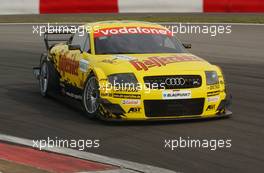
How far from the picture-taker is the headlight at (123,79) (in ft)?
29.0

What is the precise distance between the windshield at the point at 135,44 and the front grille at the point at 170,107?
3.91 ft

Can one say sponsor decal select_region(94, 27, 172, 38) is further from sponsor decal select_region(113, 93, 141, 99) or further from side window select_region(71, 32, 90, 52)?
sponsor decal select_region(113, 93, 141, 99)

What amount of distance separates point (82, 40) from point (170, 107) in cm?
224

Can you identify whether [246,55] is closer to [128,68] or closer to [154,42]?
[154,42]

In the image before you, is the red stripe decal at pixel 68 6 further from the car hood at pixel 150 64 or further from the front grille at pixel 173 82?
the front grille at pixel 173 82

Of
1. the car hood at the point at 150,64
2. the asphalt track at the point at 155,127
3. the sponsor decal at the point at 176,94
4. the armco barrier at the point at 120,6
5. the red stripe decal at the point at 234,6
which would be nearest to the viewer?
the asphalt track at the point at 155,127

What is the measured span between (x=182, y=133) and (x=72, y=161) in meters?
1.92

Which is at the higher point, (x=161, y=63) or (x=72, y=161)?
(x=161, y=63)

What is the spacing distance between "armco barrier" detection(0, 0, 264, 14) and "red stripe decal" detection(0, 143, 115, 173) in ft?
47.9

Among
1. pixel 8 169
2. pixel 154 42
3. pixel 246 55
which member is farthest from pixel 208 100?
pixel 246 55

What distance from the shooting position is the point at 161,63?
9.11m

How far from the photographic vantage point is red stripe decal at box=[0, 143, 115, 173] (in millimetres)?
6516

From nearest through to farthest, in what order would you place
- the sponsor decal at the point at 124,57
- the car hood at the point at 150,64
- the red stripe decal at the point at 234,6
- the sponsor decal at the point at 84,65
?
the car hood at the point at 150,64 → the sponsor decal at the point at 124,57 → the sponsor decal at the point at 84,65 → the red stripe decal at the point at 234,6

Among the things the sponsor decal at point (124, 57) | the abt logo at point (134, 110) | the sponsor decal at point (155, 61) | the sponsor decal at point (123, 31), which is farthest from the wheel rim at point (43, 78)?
the abt logo at point (134, 110)
